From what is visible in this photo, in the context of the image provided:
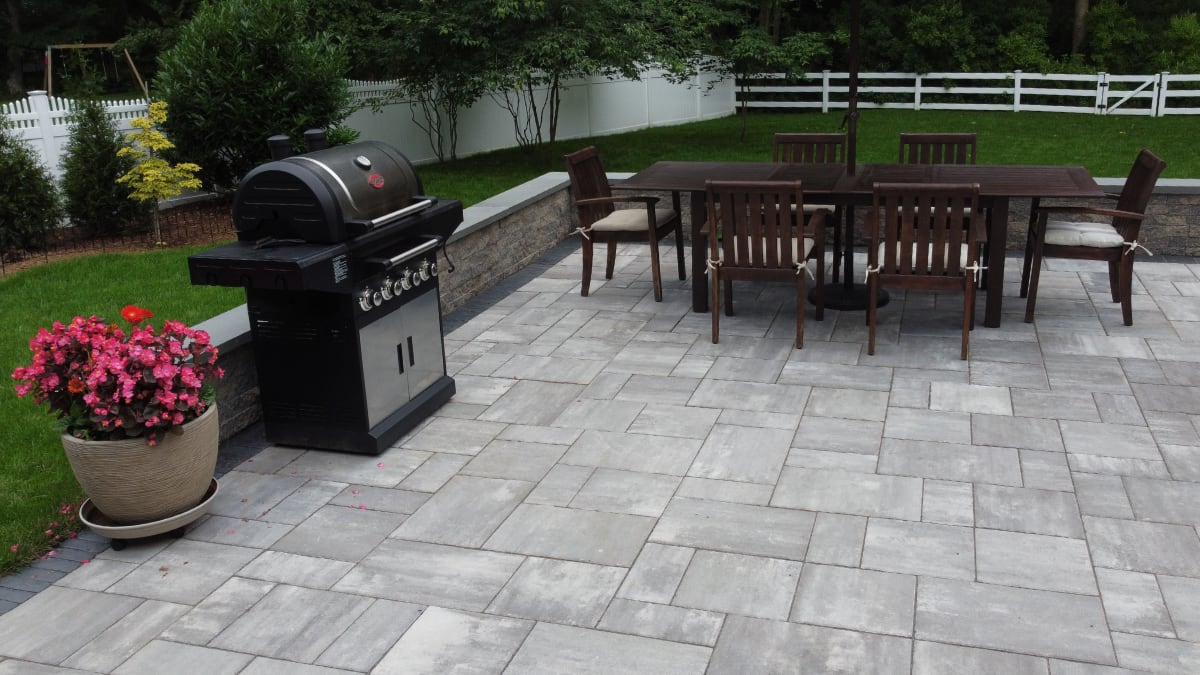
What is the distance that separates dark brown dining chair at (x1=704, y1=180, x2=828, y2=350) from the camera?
5.59 metres

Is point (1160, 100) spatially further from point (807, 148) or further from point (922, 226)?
point (922, 226)

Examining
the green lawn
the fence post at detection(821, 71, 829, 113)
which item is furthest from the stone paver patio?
the fence post at detection(821, 71, 829, 113)

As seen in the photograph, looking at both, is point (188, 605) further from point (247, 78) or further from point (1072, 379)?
point (247, 78)

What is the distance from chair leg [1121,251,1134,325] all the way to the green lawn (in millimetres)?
5156

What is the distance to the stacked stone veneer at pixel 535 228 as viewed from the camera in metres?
6.80

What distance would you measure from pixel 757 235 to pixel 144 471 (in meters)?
3.41

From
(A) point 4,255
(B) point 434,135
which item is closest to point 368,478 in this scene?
(A) point 4,255

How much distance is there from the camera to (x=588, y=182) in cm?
699

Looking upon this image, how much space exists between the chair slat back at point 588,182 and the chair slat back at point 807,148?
127 cm

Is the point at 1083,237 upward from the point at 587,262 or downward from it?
upward

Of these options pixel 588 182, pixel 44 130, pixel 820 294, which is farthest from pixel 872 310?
pixel 44 130

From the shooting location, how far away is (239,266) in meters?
3.97

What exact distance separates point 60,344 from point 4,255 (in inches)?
177

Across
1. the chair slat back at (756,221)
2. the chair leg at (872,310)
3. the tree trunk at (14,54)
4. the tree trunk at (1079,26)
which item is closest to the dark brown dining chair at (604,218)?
the chair slat back at (756,221)
